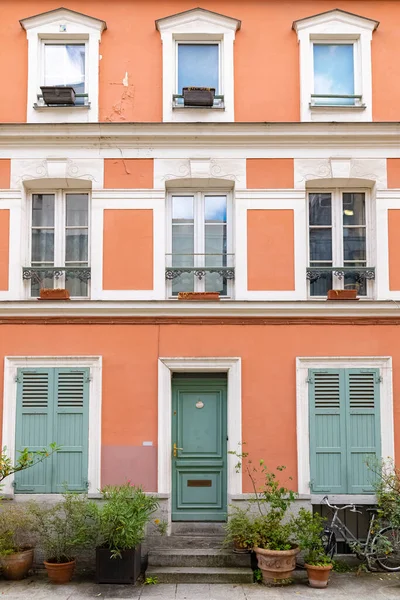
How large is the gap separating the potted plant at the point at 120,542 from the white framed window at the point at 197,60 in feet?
18.4

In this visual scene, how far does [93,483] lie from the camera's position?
9.93 metres

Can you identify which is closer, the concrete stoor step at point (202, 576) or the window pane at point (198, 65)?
the concrete stoor step at point (202, 576)

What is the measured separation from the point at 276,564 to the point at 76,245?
5.29 meters

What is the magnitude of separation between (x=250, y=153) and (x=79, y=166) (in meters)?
2.53

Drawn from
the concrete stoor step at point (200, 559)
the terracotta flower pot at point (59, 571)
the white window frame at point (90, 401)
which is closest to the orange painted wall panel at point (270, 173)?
the white window frame at point (90, 401)

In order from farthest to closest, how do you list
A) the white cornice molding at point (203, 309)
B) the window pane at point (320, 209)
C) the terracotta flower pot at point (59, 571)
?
the window pane at point (320, 209) → the white cornice molding at point (203, 309) → the terracotta flower pot at point (59, 571)

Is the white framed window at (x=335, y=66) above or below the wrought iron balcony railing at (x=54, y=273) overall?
above

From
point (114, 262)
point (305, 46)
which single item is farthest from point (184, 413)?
point (305, 46)

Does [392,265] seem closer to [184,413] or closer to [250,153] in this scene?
[250,153]

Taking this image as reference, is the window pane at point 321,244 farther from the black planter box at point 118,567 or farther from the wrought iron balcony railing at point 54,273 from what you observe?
the black planter box at point 118,567

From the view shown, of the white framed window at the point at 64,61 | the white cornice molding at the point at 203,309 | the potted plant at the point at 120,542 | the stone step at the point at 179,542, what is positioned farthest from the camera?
the white framed window at the point at 64,61

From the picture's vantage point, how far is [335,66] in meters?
10.8

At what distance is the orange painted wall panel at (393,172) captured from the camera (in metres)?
10.4

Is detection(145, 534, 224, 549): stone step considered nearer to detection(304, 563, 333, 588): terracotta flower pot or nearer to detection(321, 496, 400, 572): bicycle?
detection(304, 563, 333, 588): terracotta flower pot
